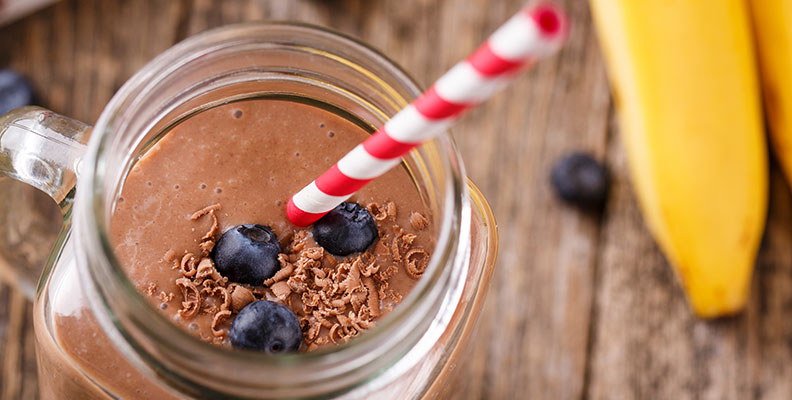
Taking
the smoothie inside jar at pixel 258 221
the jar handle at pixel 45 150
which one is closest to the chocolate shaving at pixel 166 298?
the smoothie inside jar at pixel 258 221

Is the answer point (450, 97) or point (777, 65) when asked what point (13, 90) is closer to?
point (450, 97)

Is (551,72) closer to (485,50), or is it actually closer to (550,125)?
(550,125)

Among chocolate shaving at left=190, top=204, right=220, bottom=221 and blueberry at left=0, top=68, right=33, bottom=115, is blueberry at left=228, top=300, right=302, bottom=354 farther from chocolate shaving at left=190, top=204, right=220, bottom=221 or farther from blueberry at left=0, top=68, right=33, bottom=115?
blueberry at left=0, top=68, right=33, bottom=115

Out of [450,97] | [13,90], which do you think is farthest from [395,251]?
[13,90]

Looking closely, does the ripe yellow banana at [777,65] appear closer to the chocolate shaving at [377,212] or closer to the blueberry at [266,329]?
the chocolate shaving at [377,212]

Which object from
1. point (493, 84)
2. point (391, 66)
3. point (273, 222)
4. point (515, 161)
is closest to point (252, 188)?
point (273, 222)

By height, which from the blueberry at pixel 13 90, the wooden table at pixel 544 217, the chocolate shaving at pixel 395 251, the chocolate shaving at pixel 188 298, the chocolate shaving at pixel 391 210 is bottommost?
the wooden table at pixel 544 217

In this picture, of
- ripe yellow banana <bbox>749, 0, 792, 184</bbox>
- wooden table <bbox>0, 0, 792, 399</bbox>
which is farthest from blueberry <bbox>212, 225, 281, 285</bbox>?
ripe yellow banana <bbox>749, 0, 792, 184</bbox>
